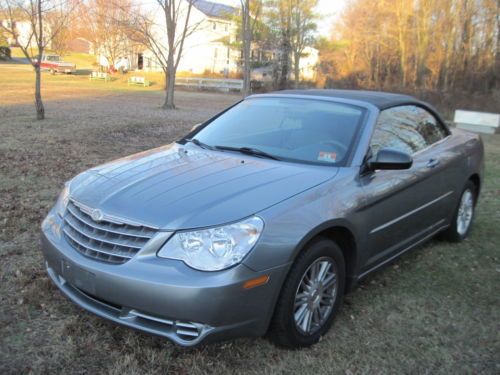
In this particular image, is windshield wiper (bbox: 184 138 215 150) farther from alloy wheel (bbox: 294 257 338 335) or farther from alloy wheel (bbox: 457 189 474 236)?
alloy wheel (bbox: 457 189 474 236)

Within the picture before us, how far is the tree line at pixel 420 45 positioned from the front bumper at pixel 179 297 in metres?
26.7

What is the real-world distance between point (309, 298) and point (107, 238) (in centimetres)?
128

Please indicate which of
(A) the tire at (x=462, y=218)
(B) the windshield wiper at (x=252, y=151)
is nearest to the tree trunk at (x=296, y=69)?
(A) the tire at (x=462, y=218)

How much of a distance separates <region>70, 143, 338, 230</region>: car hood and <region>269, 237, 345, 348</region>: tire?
406 mm

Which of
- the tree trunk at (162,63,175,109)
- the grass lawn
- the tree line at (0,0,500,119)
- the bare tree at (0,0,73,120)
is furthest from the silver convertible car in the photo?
the tree trunk at (162,63,175,109)

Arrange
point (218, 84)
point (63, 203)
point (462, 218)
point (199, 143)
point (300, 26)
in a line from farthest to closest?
point (218, 84)
point (300, 26)
point (462, 218)
point (199, 143)
point (63, 203)

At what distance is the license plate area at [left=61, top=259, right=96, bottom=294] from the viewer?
274cm

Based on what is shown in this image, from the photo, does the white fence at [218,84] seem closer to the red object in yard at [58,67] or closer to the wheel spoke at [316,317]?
the red object in yard at [58,67]

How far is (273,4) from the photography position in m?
35.5

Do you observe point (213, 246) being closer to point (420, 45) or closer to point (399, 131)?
point (399, 131)

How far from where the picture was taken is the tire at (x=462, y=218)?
5000 mm

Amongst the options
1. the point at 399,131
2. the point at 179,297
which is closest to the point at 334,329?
the point at 179,297

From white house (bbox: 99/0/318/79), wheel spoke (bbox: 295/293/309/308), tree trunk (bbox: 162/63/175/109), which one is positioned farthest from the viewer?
white house (bbox: 99/0/318/79)

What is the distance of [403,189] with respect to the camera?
150 inches
